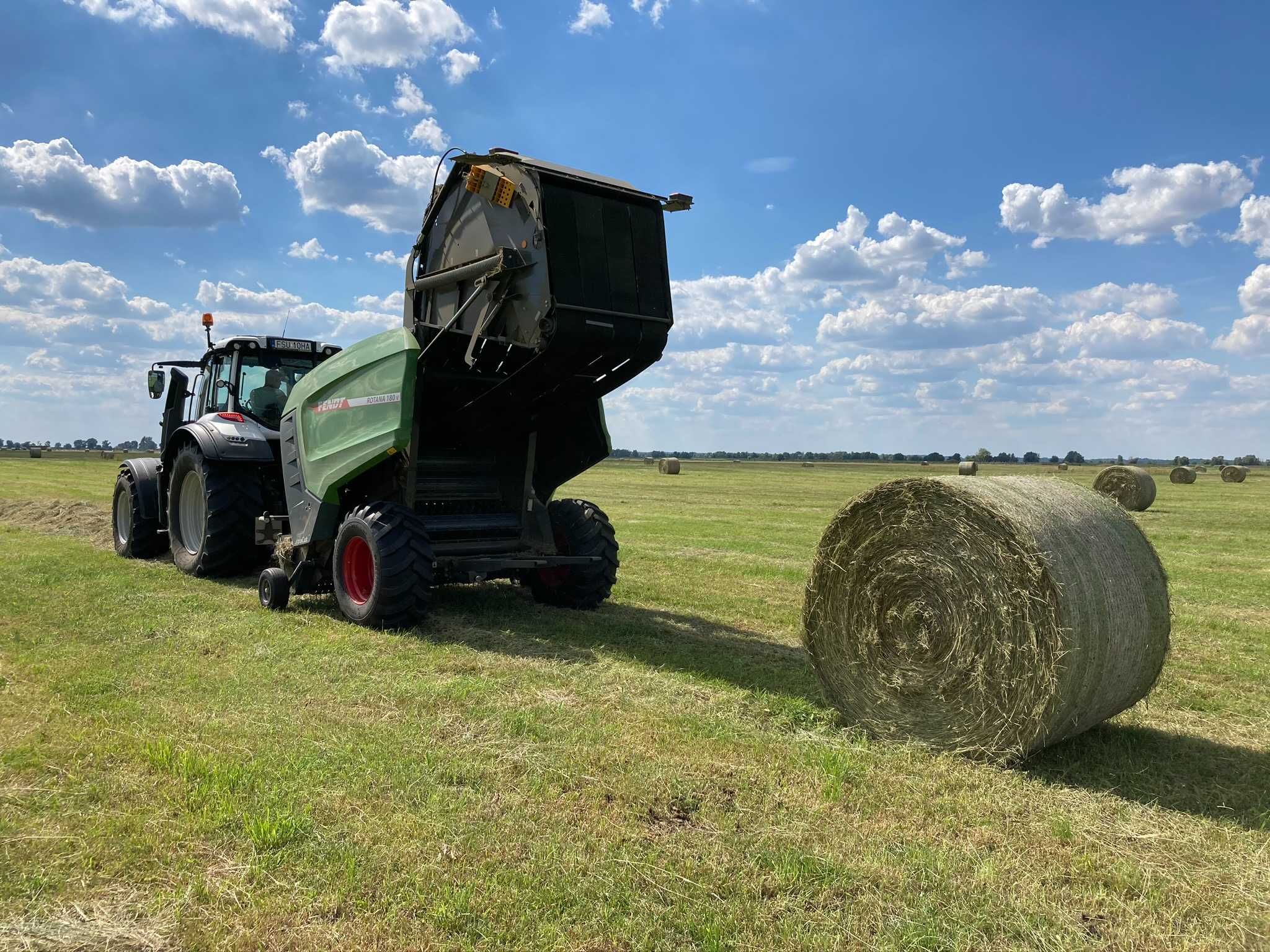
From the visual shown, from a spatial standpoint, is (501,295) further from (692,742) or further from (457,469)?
(692,742)

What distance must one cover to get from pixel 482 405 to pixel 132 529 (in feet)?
21.0

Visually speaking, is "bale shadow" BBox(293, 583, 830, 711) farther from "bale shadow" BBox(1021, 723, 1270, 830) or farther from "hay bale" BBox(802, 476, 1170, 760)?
"bale shadow" BBox(1021, 723, 1270, 830)

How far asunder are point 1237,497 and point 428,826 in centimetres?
3145

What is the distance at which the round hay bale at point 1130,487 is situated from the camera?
73.3 ft

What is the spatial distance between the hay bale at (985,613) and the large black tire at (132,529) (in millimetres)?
9486

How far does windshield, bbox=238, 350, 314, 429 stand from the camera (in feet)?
34.3

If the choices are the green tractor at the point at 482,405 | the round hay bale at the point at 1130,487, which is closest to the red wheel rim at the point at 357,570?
the green tractor at the point at 482,405

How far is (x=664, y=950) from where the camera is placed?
2850 millimetres

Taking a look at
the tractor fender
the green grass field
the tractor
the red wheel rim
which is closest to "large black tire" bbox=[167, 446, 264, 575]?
the tractor

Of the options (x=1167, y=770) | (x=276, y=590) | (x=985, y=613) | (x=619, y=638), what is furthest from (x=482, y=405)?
(x=1167, y=770)

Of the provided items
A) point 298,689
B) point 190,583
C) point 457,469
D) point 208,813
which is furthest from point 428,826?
point 190,583

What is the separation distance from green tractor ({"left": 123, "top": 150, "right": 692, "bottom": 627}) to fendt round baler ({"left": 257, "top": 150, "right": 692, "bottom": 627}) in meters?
0.02

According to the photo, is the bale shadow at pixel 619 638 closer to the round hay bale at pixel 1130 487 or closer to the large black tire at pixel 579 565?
the large black tire at pixel 579 565

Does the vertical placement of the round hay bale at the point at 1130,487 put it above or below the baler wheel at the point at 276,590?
above
